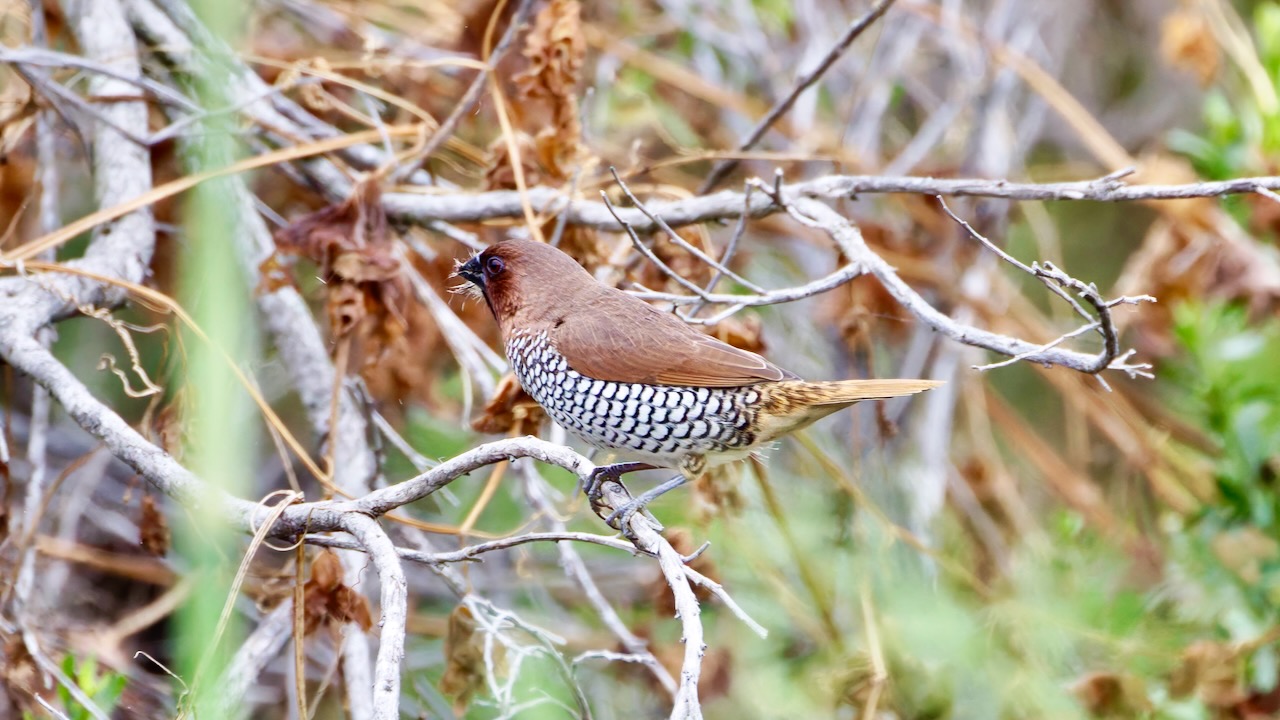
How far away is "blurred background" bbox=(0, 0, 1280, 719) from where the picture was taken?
3402mm

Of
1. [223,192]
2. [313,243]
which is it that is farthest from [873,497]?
[223,192]

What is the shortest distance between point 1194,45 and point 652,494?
146 inches

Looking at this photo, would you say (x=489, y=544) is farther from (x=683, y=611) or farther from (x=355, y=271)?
(x=355, y=271)

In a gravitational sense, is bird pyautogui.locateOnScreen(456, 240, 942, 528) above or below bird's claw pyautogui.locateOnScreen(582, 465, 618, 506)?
above

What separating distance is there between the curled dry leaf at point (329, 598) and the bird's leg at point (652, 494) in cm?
61

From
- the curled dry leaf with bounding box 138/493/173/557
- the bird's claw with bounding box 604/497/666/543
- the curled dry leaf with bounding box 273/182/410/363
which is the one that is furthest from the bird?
the curled dry leaf with bounding box 138/493/173/557

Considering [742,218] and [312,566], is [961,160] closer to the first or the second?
[742,218]

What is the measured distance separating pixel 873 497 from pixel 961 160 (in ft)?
5.59

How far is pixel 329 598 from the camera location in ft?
9.11

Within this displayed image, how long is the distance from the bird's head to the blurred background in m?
0.20

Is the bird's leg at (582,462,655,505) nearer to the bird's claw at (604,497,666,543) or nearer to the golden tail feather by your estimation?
the bird's claw at (604,497,666,543)

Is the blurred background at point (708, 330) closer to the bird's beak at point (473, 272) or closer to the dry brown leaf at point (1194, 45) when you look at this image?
the dry brown leaf at point (1194, 45)

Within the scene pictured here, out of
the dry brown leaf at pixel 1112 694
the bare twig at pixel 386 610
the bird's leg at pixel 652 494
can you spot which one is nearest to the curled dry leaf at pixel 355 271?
the bird's leg at pixel 652 494

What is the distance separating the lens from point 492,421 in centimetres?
327
